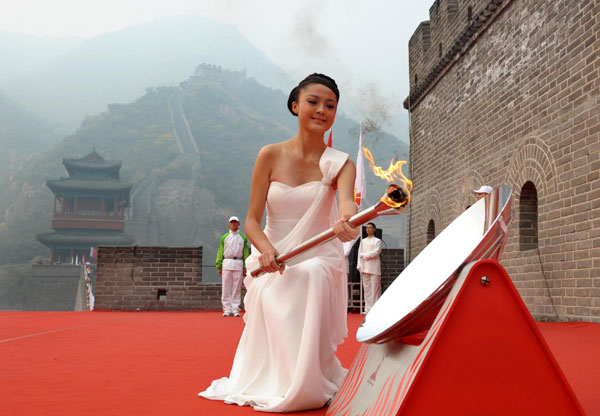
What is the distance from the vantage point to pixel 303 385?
2.27 meters

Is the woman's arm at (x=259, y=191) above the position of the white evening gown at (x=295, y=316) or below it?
above

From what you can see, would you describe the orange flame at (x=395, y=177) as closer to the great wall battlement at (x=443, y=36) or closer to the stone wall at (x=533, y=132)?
the stone wall at (x=533, y=132)

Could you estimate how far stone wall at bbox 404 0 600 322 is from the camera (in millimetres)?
6820

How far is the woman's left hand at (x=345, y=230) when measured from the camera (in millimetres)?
2043

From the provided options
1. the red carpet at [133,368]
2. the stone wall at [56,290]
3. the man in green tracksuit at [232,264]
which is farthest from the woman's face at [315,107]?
the stone wall at [56,290]

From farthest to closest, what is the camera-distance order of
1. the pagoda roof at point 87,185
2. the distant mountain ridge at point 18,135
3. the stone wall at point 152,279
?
the distant mountain ridge at point 18,135
the pagoda roof at point 87,185
the stone wall at point 152,279

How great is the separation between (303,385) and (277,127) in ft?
315

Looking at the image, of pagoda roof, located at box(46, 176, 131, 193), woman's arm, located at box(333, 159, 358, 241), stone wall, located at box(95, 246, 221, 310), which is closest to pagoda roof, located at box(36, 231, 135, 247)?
Answer: pagoda roof, located at box(46, 176, 131, 193)

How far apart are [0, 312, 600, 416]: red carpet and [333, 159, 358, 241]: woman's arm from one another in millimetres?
801

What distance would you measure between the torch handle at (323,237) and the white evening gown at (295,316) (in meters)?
0.17

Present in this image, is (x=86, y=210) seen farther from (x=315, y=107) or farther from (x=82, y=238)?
(x=315, y=107)

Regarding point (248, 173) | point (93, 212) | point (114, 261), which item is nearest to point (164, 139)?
point (248, 173)

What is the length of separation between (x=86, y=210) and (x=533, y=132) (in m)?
52.3

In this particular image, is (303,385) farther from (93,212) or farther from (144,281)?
(93,212)
